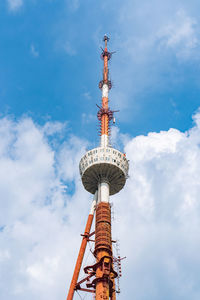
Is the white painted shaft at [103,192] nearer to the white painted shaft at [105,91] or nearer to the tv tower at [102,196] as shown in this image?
the tv tower at [102,196]

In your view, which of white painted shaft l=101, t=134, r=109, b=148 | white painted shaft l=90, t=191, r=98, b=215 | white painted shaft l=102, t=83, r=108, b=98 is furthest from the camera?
white painted shaft l=102, t=83, r=108, b=98

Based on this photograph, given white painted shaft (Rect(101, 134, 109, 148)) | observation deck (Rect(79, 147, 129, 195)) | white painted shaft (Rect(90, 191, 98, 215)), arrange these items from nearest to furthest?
observation deck (Rect(79, 147, 129, 195)), white painted shaft (Rect(90, 191, 98, 215)), white painted shaft (Rect(101, 134, 109, 148))

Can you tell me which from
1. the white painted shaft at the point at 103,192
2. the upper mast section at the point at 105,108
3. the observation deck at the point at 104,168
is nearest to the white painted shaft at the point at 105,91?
the upper mast section at the point at 105,108

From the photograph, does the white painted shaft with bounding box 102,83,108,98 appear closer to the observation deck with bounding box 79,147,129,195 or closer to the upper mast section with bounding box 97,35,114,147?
the upper mast section with bounding box 97,35,114,147

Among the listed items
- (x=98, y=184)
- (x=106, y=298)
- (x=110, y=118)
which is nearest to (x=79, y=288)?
(x=106, y=298)

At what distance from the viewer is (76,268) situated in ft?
217

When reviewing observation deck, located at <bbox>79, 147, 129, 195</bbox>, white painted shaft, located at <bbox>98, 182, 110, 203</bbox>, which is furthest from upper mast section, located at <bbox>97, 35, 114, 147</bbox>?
white painted shaft, located at <bbox>98, 182, 110, 203</bbox>

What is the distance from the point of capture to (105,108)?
8881 centimetres

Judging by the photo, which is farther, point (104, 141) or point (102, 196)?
point (104, 141)

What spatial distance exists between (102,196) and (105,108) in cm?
2634

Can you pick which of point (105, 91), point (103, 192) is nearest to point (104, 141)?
point (103, 192)

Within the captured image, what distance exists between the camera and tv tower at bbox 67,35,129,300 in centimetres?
6003

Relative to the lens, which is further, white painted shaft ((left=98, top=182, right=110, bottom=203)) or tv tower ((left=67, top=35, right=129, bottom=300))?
white painted shaft ((left=98, top=182, right=110, bottom=203))

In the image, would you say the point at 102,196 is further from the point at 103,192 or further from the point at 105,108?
the point at 105,108
